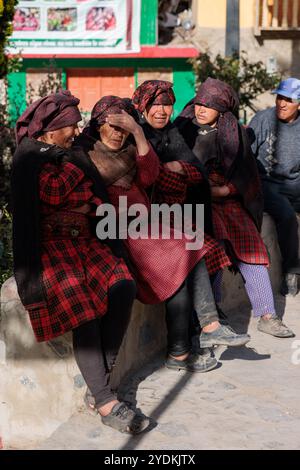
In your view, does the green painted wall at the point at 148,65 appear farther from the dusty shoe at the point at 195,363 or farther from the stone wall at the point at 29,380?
the stone wall at the point at 29,380

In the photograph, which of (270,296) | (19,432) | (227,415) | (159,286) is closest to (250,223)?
(270,296)

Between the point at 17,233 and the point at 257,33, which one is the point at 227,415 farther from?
the point at 257,33

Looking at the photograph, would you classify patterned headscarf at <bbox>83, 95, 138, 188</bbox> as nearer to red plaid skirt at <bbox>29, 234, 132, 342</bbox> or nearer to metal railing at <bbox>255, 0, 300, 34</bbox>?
red plaid skirt at <bbox>29, 234, 132, 342</bbox>

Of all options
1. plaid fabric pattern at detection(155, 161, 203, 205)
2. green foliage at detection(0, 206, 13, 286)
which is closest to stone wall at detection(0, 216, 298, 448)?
plaid fabric pattern at detection(155, 161, 203, 205)

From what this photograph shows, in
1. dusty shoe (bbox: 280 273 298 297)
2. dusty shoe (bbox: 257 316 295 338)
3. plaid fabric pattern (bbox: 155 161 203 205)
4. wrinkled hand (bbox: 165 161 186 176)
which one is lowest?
dusty shoe (bbox: 280 273 298 297)

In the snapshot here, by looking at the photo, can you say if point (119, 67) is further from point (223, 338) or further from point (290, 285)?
point (223, 338)

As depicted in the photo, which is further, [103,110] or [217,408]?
[103,110]

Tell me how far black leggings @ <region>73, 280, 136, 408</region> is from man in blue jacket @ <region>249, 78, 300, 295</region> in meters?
2.45

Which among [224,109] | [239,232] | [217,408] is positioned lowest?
[217,408]

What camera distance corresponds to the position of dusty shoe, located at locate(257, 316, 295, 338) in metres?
4.83

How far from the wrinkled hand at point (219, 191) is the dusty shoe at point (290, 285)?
1212 mm

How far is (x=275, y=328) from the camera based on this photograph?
486 centimetres

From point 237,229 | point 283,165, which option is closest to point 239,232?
point 237,229

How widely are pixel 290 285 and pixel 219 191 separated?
1.30 m
